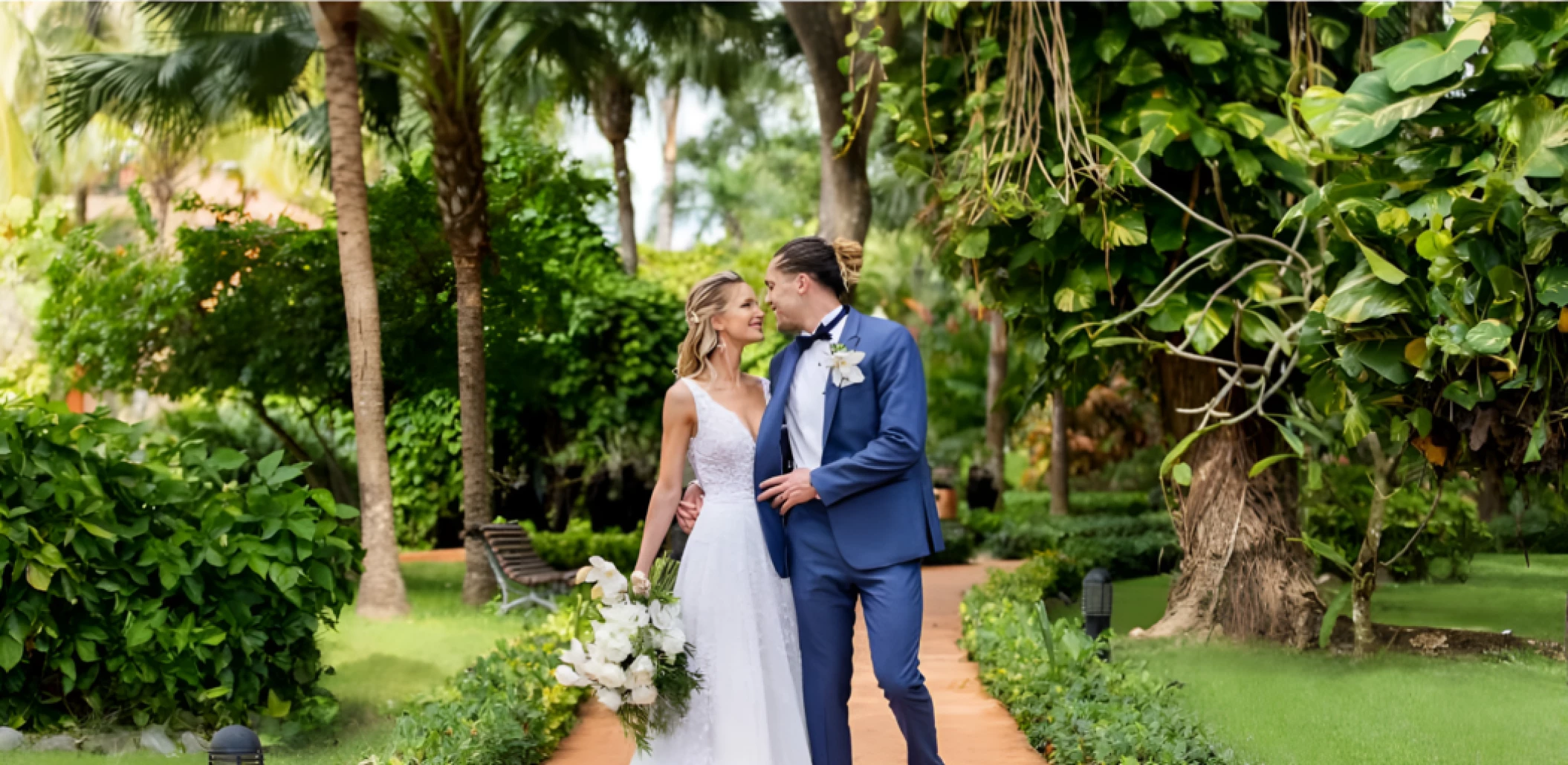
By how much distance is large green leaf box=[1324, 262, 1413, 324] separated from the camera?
19.6 ft

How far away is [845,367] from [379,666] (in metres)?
5.37

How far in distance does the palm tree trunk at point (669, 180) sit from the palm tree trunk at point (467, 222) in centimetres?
2544

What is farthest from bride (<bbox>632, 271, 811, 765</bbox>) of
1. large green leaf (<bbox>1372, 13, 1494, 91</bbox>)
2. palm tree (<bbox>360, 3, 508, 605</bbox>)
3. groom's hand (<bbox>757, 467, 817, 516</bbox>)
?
palm tree (<bbox>360, 3, 508, 605</bbox>)

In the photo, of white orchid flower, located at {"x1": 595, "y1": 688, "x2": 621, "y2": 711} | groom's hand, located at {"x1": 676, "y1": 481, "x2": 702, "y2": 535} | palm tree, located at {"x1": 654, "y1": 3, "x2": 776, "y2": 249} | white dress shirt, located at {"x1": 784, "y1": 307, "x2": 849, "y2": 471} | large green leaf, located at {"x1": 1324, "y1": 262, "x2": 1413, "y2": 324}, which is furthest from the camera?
palm tree, located at {"x1": 654, "y1": 3, "x2": 776, "y2": 249}

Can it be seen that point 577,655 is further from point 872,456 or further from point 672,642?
point 872,456

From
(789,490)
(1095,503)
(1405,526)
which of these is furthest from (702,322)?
(1095,503)

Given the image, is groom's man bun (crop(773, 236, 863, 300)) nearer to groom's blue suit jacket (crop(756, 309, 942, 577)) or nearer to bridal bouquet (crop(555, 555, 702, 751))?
groom's blue suit jacket (crop(756, 309, 942, 577))

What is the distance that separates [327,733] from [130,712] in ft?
2.92

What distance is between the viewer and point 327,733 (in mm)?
6453

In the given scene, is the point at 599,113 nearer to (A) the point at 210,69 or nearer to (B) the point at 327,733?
(A) the point at 210,69

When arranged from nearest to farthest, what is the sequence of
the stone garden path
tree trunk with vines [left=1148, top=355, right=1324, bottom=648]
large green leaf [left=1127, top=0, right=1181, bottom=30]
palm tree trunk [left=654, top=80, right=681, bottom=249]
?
the stone garden path → large green leaf [left=1127, top=0, right=1181, bottom=30] → tree trunk with vines [left=1148, top=355, right=1324, bottom=648] → palm tree trunk [left=654, top=80, right=681, bottom=249]

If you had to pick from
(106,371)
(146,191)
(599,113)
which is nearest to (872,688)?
(106,371)

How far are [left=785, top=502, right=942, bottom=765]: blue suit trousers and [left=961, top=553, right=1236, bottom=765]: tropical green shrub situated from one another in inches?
44.8

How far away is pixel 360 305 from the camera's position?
984cm
